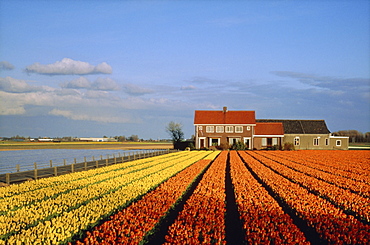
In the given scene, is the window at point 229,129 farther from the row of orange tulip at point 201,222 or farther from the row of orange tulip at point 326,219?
the row of orange tulip at point 201,222

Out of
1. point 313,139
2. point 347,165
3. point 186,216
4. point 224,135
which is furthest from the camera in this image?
point 313,139

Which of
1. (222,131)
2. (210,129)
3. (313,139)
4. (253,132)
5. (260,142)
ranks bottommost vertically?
(260,142)

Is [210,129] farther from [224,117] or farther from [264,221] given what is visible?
[264,221]

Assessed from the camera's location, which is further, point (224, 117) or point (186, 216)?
point (224, 117)

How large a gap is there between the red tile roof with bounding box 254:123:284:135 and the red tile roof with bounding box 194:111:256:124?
1980 mm

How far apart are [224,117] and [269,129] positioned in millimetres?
9362

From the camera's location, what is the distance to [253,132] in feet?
252

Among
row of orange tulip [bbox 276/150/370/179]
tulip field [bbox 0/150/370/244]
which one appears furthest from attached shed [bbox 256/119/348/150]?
tulip field [bbox 0/150/370/244]

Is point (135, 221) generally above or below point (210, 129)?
below

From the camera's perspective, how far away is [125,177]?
84.7ft

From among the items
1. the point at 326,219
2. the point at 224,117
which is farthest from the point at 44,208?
the point at 224,117

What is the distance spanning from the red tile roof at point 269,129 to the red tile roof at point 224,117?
1980 millimetres

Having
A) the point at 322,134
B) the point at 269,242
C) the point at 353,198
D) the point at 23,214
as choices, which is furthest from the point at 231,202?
the point at 322,134

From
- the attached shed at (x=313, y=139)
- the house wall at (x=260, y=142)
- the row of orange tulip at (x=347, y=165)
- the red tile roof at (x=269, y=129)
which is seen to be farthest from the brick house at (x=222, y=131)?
the row of orange tulip at (x=347, y=165)
